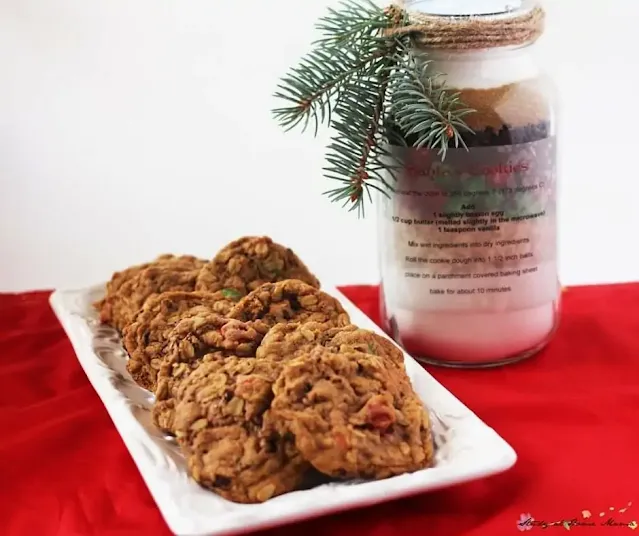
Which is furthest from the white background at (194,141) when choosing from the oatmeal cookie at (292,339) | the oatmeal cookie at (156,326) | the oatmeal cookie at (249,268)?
the oatmeal cookie at (292,339)

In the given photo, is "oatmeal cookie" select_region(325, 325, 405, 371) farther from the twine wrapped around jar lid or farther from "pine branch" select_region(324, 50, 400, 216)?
the twine wrapped around jar lid

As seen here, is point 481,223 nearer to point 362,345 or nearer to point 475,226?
point 475,226

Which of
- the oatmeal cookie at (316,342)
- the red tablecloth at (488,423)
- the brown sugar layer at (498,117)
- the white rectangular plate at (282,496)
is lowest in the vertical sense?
the red tablecloth at (488,423)

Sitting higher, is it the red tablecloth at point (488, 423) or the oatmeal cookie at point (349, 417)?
the oatmeal cookie at point (349, 417)

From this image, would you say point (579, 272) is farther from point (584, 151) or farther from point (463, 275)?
point (463, 275)

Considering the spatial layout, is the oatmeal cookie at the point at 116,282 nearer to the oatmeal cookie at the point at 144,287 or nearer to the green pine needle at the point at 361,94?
the oatmeal cookie at the point at 144,287

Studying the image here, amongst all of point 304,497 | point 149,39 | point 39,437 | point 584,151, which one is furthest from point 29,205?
point 304,497
